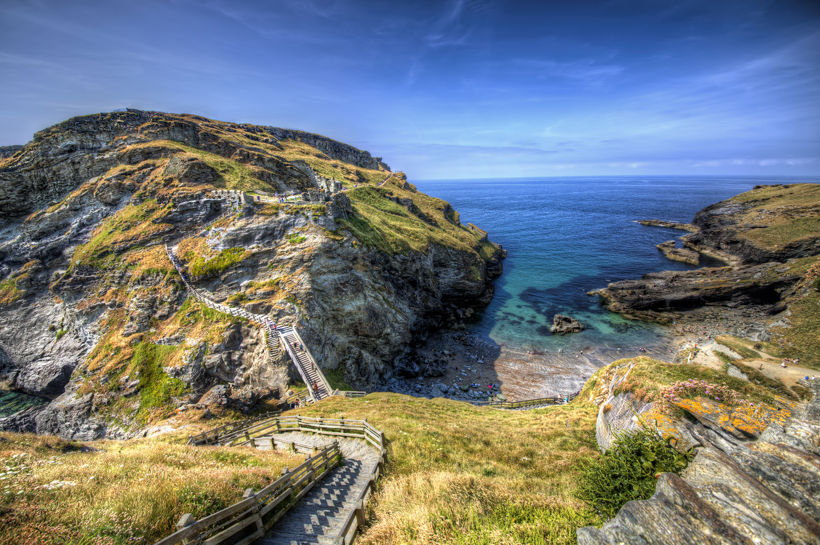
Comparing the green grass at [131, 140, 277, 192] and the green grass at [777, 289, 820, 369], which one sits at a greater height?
the green grass at [131, 140, 277, 192]

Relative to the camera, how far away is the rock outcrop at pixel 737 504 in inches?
183

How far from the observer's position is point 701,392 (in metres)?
12.0

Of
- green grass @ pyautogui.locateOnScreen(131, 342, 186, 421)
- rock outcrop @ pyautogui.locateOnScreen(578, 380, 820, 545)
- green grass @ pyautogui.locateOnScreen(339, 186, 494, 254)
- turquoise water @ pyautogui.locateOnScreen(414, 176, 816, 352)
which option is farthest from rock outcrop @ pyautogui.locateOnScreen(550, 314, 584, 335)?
green grass @ pyautogui.locateOnScreen(131, 342, 186, 421)

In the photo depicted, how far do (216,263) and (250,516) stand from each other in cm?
3182

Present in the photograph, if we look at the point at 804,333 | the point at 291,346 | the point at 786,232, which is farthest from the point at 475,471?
the point at 786,232

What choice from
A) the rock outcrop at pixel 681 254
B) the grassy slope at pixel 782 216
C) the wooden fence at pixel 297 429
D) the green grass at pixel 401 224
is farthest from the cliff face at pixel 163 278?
the grassy slope at pixel 782 216

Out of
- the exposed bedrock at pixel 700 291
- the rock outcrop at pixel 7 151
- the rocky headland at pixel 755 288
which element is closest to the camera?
the rocky headland at pixel 755 288

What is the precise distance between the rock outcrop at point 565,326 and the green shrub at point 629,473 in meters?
40.6

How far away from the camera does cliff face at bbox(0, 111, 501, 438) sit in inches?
1057

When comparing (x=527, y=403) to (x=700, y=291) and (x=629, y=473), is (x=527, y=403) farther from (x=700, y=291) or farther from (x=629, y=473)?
(x=700, y=291)

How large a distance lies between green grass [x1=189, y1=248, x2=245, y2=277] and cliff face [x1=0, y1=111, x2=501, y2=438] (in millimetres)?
158

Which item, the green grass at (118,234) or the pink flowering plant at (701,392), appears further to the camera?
the green grass at (118,234)

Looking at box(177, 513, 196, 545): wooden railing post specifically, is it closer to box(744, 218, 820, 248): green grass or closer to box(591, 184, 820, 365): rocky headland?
box(591, 184, 820, 365): rocky headland

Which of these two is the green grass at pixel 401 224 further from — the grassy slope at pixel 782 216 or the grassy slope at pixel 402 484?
the grassy slope at pixel 782 216
